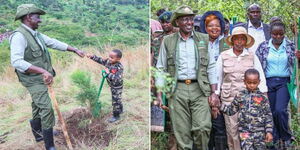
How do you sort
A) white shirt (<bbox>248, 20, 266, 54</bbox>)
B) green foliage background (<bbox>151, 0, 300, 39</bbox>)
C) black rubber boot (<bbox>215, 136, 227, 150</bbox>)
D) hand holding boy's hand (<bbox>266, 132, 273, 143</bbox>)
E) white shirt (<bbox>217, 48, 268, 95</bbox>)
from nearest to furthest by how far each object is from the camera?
hand holding boy's hand (<bbox>266, 132, 273, 143</bbox>), white shirt (<bbox>217, 48, 268, 95</bbox>), black rubber boot (<bbox>215, 136, 227, 150</bbox>), white shirt (<bbox>248, 20, 266, 54</bbox>), green foliage background (<bbox>151, 0, 300, 39</bbox>)

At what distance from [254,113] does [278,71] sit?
83cm

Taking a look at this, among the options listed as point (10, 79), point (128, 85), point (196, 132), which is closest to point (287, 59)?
point (196, 132)

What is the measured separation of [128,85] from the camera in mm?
5656

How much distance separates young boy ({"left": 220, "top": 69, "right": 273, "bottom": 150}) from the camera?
17.3ft

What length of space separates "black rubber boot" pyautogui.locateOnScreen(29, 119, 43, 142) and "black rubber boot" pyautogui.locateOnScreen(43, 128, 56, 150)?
5cm

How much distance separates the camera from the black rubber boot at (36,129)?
5383 mm

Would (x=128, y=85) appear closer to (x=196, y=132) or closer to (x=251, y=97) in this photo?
(x=196, y=132)

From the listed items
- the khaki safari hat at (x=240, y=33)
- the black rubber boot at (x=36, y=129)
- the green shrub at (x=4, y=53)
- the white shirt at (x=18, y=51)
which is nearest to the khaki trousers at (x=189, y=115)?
the khaki safari hat at (x=240, y=33)

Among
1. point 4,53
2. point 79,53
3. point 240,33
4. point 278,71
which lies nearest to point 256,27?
point 278,71

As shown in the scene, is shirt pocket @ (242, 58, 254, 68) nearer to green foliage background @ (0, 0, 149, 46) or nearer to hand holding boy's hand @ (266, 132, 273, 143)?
hand holding boy's hand @ (266, 132, 273, 143)

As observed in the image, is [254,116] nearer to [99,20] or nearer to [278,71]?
[278,71]

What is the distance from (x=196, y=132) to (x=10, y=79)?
76.9 inches

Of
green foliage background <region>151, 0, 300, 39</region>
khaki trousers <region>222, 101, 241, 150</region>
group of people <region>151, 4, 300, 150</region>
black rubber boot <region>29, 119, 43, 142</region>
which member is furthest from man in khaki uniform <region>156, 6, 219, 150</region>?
green foliage background <region>151, 0, 300, 39</region>

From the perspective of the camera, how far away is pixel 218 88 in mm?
5613
